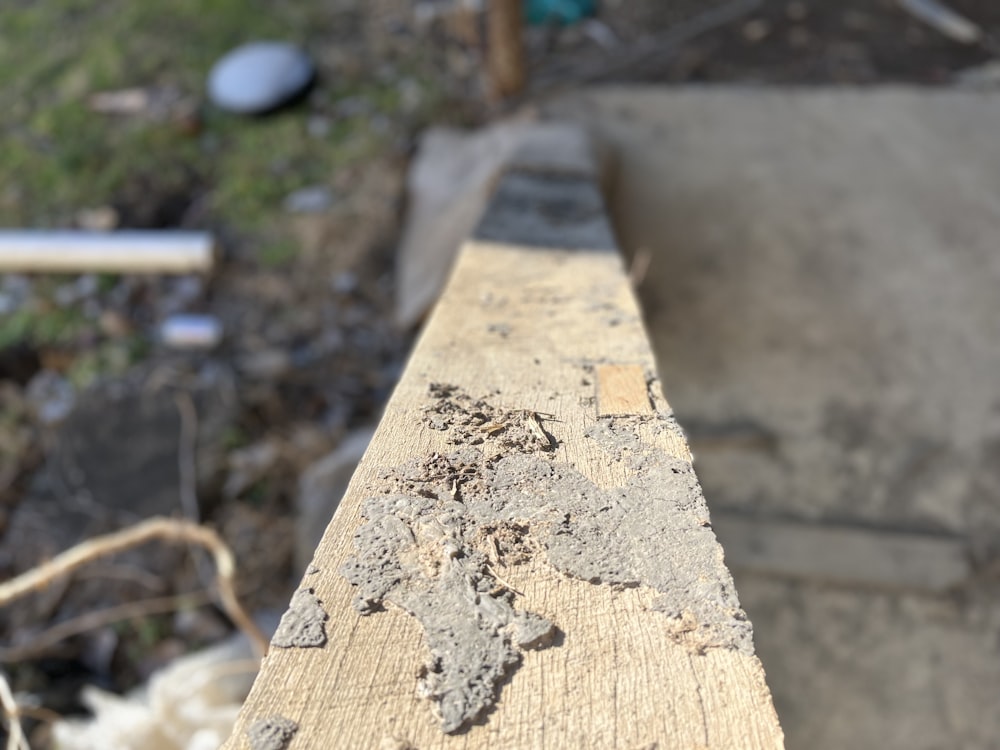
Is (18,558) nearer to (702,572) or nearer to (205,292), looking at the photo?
(205,292)

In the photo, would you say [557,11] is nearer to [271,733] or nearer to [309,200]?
[309,200]

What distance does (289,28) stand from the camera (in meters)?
4.59

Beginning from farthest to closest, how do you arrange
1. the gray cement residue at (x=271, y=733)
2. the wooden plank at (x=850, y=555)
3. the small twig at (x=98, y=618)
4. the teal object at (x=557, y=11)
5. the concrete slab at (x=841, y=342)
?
the teal object at (x=557, y=11) < the small twig at (x=98, y=618) < the wooden plank at (x=850, y=555) < the concrete slab at (x=841, y=342) < the gray cement residue at (x=271, y=733)

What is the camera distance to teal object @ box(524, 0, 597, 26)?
459 cm

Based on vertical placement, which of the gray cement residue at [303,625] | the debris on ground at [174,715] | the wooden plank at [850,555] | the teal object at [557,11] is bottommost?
the wooden plank at [850,555]

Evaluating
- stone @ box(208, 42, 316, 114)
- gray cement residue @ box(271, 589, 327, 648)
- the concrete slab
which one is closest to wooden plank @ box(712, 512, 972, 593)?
the concrete slab

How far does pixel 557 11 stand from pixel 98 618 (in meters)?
4.18

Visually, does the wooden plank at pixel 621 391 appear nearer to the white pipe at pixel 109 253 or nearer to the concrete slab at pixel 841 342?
the concrete slab at pixel 841 342

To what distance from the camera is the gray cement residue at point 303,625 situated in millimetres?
722

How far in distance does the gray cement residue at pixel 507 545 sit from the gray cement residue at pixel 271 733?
13 cm

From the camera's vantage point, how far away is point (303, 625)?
0.74 metres

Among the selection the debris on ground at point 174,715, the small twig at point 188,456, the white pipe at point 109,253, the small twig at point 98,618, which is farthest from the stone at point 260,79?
the debris on ground at point 174,715

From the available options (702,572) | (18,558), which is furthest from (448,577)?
(18,558)

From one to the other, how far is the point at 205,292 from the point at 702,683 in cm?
317
